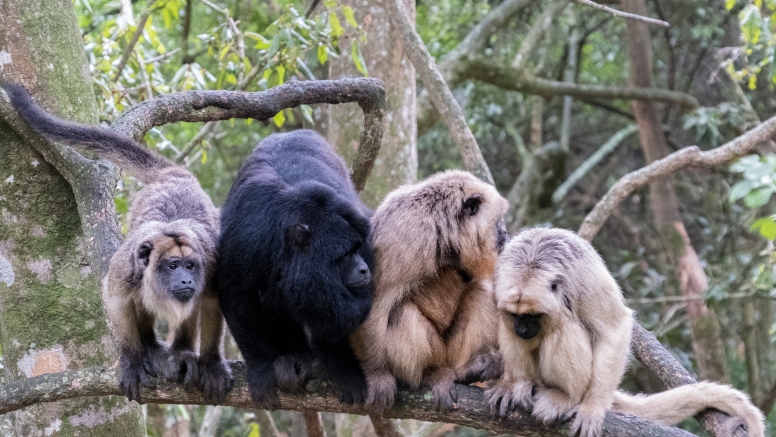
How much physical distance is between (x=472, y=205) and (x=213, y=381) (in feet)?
5.04

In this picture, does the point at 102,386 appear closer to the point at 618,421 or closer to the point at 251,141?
the point at 618,421

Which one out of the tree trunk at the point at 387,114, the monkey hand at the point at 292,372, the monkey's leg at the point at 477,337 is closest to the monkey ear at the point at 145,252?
the monkey hand at the point at 292,372

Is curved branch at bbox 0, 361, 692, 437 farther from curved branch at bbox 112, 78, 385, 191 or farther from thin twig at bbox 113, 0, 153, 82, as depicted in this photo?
thin twig at bbox 113, 0, 153, 82

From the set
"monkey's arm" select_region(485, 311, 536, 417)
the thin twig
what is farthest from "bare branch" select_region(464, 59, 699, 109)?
"monkey's arm" select_region(485, 311, 536, 417)

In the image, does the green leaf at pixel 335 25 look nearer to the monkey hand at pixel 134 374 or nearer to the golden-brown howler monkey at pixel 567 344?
the golden-brown howler monkey at pixel 567 344

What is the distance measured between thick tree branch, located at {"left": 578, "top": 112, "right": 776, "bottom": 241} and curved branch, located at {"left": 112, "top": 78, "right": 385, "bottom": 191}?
6.06 feet

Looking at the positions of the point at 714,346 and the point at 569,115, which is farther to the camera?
the point at 569,115

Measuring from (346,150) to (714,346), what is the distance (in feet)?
15.4

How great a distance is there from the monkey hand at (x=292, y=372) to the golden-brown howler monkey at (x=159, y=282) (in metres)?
0.27

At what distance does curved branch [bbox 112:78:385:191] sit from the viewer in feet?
13.3

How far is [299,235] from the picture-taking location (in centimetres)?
335

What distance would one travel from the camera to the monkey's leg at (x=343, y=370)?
343cm

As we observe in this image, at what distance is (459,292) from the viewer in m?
3.73

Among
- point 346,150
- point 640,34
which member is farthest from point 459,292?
point 640,34
